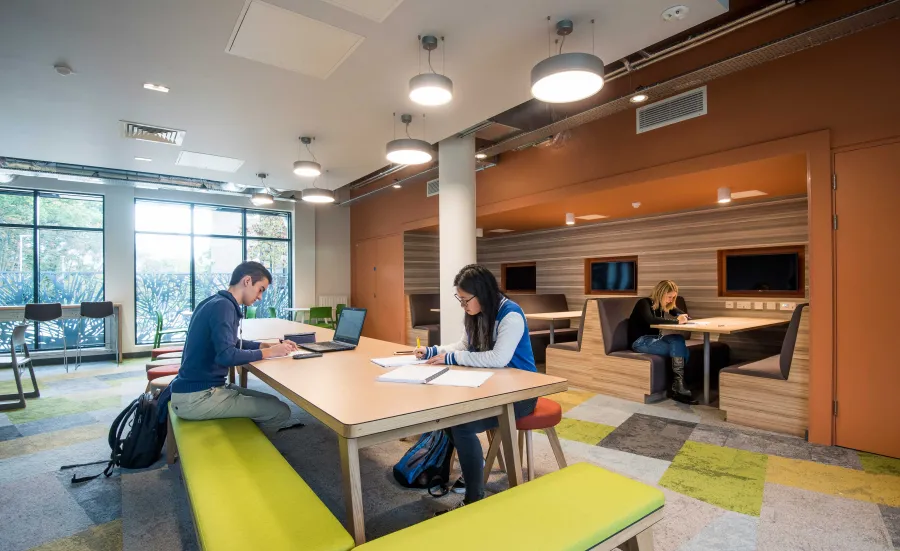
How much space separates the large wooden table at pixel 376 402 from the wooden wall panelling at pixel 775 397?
2.90m

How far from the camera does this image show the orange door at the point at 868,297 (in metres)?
3.29

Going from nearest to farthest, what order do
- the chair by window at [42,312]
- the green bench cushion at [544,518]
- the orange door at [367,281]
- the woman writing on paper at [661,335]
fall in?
1. the green bench cushion at [544,518]
2. the woman writing on paper at [661,335]
3. the chair by window at [42,312]
4. the orange door at [367,281]

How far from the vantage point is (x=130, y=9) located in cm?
299

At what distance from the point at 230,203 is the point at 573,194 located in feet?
25.2

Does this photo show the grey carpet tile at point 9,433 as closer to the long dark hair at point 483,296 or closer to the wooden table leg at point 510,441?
the long dark hair at point 483,296

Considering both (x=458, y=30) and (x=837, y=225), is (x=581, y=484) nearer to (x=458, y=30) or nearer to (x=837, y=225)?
(x=458, y=30)

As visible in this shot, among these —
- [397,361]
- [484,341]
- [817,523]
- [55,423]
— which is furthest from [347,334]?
[55,423]

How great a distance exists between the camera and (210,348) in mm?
2783

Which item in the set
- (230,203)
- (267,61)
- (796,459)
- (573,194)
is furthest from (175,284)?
(796,459)

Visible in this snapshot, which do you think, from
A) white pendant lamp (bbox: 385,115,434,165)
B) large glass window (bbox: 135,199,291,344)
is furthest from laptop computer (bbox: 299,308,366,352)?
large glass window (bbox: 135,199,291,344)

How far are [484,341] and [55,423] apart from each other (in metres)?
4.60

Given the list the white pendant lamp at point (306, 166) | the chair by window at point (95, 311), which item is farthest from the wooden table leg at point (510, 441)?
the chair by window at point (95, 311)

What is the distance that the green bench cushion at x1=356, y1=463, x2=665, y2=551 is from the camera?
4.54 feet

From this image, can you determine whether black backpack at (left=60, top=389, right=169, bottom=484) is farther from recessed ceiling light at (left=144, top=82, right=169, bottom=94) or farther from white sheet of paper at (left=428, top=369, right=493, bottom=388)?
recessed ceiling light at (left=144, top=82, right=169, bottom=94)
